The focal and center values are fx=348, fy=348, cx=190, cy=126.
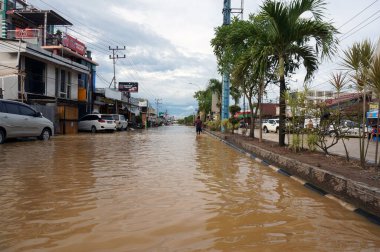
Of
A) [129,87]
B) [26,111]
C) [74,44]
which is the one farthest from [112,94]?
[26,111]

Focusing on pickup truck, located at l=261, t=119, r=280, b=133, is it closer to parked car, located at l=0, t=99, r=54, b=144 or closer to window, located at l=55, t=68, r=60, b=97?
window, located at l=55, t=68, r=60, b=97

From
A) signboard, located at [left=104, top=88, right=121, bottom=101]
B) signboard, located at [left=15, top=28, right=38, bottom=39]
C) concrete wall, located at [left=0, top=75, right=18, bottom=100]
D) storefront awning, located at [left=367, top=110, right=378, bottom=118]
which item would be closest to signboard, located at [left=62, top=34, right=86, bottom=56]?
signboard, located at [left=15, top=28, right=38, bottom=39]

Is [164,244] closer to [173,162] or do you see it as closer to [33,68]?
[173,162]

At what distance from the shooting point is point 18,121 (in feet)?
49.1

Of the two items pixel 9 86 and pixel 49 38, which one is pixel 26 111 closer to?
pixel 9 86

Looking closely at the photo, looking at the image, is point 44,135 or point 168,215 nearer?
point 168,215

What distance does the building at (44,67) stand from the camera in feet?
75.7

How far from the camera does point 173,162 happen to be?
1014 cm

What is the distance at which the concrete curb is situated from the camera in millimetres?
4789

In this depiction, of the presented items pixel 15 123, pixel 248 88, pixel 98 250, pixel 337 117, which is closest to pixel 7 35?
pixel 15 123

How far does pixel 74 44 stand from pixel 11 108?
23164 millimetres

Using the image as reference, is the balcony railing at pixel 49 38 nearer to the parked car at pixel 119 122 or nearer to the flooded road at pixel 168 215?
the parked car at pixel 119 122

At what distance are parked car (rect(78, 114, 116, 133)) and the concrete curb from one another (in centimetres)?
2317

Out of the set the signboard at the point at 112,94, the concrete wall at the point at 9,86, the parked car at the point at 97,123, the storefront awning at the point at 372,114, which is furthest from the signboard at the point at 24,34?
the storefront awning at the point at 372,114
